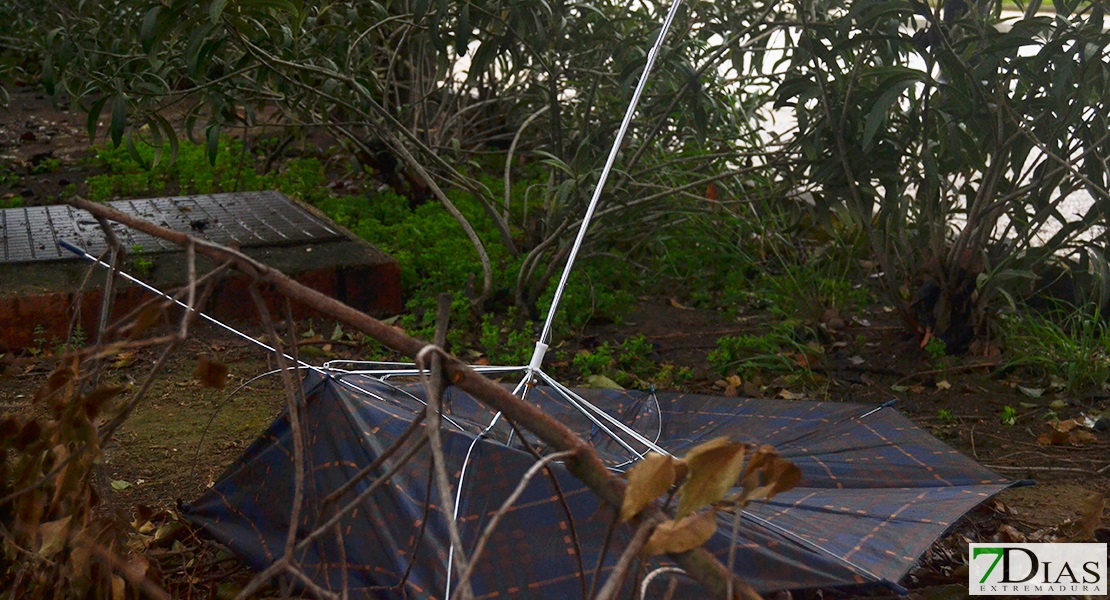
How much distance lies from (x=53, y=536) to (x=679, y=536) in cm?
105

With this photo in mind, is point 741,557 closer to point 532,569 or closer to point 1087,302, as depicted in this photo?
point 532,569

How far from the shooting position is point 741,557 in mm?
2041

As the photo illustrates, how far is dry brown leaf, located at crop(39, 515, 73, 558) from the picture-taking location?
161cm

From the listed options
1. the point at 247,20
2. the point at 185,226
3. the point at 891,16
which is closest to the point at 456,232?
the point at 185,226

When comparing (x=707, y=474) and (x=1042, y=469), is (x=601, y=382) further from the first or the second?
(x=707, y=474)

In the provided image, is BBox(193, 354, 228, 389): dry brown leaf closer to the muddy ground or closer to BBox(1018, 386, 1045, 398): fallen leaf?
the muddy ground

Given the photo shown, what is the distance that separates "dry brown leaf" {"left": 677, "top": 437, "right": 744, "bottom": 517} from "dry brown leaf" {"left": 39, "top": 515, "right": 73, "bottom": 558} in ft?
3.38

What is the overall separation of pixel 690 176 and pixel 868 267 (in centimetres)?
92

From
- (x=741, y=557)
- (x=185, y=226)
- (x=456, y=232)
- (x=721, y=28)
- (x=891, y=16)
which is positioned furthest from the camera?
(x=456, y=232)

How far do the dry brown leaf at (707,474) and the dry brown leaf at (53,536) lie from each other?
1032mm

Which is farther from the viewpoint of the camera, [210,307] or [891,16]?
[210,307]

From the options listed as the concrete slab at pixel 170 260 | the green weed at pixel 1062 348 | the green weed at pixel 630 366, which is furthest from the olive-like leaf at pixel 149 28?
the green weed at pixel 1062 348

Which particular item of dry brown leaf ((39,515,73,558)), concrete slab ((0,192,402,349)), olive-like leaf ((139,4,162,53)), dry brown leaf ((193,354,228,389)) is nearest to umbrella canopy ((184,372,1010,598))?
dry brown leaf ((39,515,73,558))

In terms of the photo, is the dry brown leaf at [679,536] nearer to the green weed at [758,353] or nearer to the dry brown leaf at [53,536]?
the dry brown leaf at [53,536]
